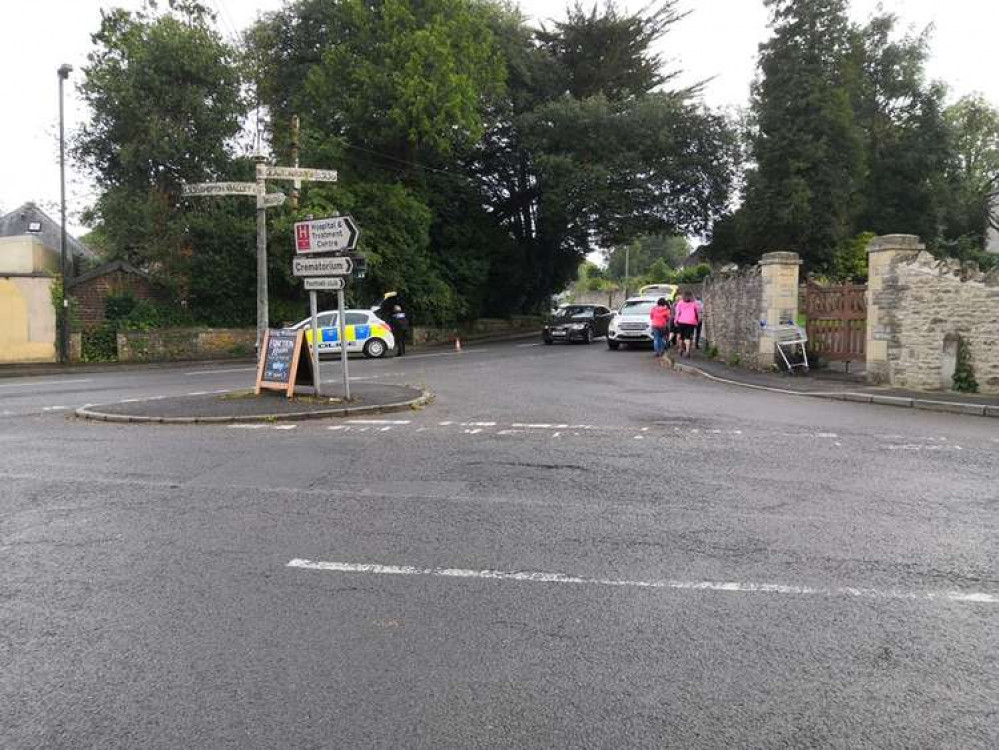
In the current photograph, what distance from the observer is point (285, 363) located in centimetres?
1374

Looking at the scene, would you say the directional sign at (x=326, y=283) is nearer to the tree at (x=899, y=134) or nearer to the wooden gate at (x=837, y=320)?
the wooden gate at (x=837, y=320)

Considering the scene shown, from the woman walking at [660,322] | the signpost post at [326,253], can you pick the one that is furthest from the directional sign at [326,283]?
the woman walking at [660,322]

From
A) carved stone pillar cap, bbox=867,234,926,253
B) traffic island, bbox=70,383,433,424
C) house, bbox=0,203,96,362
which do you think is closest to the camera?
traffic island, bbox=70,383,433,424

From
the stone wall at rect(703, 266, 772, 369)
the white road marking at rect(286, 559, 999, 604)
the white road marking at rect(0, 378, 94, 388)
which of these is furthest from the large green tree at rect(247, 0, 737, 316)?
the white road marking at rect(286, 559, 999, 604)

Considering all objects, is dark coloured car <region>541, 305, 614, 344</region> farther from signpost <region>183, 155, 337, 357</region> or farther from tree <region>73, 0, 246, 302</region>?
signpost <region>183, 155, 337, 357</region>

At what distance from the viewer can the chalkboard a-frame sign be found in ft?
44.5

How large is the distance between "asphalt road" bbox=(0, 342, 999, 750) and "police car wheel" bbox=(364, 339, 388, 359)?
17018mm

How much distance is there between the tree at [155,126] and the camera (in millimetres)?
26500

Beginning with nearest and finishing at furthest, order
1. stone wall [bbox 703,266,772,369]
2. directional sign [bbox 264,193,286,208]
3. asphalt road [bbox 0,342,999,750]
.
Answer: asphalt road [bbox 0,342,999,750]
directional sign [bbox 264,193,286,208]
stone wall [bbox 703,266,772,369]

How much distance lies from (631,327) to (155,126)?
1714 centimetres

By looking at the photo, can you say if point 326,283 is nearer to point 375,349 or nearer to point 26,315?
point 375,349

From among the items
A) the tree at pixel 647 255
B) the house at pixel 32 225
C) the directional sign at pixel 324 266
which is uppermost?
the tree at pixel 647 255

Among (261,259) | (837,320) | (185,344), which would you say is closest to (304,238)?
(261,259)

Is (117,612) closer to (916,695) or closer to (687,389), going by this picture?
(916,695)
